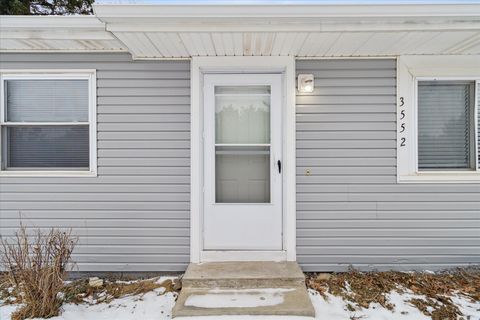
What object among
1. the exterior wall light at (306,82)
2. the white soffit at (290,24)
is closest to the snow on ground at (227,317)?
the exterior wall light at (306,82)

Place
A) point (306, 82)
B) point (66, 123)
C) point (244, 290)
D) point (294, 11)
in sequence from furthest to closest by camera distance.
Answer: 1. point (66, 123)
2. point (306, 82)
3. point (244, 290)
4. point (294, 11)

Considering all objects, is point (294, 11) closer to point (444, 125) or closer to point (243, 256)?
point (444, 125)

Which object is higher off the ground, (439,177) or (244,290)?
(439,177)

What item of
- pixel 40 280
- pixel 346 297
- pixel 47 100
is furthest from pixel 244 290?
pixel 47 100

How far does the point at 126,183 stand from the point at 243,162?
1288mm

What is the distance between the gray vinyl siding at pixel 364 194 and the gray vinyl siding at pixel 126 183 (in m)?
1.33

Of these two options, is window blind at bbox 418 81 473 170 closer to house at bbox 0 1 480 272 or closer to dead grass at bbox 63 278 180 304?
house at bbox 0 1 480 272

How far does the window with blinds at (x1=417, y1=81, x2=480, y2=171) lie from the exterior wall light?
3.93 feet

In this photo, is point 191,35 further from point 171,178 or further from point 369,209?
point 369,209

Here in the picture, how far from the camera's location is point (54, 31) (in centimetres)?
299

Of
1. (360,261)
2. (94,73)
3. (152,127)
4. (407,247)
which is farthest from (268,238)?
(94,73)

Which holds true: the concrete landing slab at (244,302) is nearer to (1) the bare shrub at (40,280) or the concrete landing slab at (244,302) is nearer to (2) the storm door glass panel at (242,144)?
(2) the storm door glass panel at (242,144)

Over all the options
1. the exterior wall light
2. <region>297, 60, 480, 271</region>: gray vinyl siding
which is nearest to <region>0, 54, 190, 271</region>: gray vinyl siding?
the exterior wall light

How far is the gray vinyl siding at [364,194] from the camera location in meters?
3.38
